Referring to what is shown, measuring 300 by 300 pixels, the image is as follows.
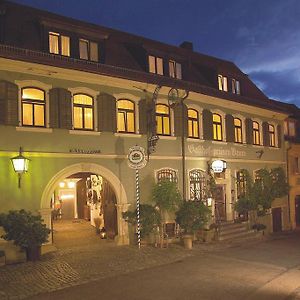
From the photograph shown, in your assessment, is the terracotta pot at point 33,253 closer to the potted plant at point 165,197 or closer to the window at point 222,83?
the potted plant at point 165,197

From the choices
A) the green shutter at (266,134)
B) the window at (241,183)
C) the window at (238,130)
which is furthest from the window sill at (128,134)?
the green shutter at (266,134)

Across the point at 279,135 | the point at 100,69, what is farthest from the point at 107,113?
the point at 279,135

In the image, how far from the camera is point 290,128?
1137 inches

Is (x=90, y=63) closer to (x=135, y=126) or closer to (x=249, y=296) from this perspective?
(x=135, y=126)


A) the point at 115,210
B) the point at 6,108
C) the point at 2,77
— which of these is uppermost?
the point at 2,77

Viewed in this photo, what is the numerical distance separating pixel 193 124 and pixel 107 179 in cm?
580

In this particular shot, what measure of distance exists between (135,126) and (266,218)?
11384 millimetres

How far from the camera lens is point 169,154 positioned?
19328mm

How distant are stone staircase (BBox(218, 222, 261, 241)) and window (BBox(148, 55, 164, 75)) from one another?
8.06m

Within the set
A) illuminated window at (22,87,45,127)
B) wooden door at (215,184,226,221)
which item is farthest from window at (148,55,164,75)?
wooden door at (215,184,226,221)

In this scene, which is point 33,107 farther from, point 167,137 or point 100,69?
point 167,137

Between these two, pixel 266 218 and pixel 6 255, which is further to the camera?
pixel 266 218

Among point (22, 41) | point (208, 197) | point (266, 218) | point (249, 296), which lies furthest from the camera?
point (266, 218)

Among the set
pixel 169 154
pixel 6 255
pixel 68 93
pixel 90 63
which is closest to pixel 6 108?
pixel 68 93
